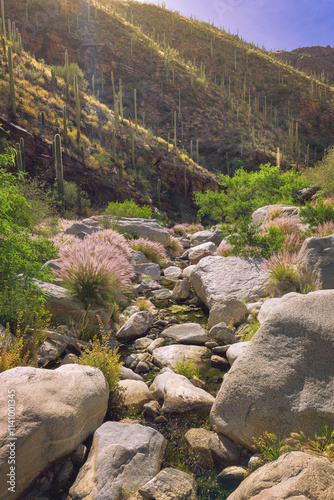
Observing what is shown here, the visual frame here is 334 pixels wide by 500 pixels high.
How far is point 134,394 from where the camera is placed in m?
3.27

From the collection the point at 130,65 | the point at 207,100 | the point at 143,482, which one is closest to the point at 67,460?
the point at 143,482

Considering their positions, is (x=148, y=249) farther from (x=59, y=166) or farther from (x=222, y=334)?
(x=59, y=166)

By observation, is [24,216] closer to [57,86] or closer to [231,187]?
[231,187]

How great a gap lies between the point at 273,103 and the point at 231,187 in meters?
36.5

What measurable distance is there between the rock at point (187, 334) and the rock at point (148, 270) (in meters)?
3.61

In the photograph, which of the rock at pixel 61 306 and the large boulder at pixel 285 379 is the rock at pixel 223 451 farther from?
the rock at pixel 61 306

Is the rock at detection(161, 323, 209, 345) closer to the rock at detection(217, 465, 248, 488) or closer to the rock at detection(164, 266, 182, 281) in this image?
the rock at detection(217, 465, 248, 488)

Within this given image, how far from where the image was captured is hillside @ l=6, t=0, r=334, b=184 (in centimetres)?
3856

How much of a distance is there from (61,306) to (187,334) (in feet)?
7.01

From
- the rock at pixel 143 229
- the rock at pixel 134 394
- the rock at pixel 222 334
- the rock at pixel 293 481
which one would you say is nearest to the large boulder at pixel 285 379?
the rock at pixel 293 481

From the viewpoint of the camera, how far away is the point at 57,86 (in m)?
26.0

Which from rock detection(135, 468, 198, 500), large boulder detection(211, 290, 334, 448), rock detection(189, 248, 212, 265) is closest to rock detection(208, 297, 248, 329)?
large boulder detection(211, 290, 334, 448)

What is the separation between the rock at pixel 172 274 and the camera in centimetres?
903

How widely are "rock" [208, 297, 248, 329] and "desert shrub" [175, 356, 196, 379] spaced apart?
1512mm
